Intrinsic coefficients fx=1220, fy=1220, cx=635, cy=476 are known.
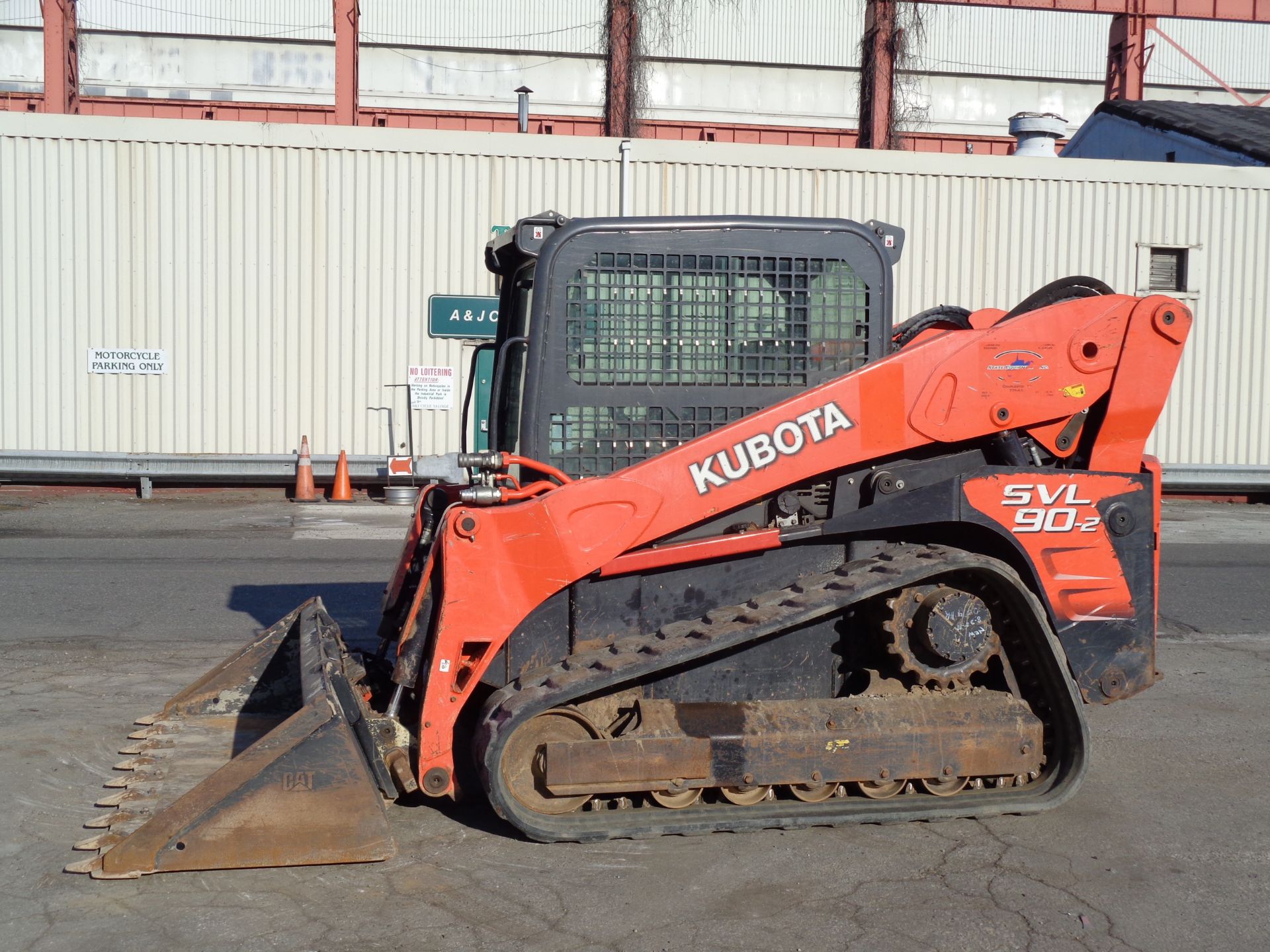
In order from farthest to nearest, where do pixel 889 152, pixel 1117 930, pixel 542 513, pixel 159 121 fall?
pixel 889 152 < pixel 159 121 < pixel 542 513 < pixel 1117 930

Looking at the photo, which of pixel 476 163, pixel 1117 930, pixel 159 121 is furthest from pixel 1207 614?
pixel 159 121

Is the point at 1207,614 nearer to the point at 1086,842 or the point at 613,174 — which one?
the point at 1086,842

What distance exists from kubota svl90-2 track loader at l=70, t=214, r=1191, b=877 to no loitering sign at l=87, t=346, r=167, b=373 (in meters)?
11.7

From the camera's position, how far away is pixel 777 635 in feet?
15.5

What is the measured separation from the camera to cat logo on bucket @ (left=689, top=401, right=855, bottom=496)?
181 inches

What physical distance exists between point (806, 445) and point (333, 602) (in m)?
5.12

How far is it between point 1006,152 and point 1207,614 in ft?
90.5

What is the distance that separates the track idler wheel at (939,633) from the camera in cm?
456

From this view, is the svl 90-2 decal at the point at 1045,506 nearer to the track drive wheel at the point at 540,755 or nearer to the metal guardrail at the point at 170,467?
the track drive wheel at the point at 540,755

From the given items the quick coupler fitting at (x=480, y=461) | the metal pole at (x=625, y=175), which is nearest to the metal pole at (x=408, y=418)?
the metal pole at (x=625, y=175)

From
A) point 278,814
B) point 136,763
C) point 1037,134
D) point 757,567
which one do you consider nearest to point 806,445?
point 757,567

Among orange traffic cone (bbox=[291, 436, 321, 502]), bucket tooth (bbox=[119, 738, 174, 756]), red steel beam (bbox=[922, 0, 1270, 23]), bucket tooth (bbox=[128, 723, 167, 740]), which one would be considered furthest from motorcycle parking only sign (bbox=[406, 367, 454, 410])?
red steel beam (bbox=[922, 0, 1270, 23])

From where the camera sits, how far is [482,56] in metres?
34.0

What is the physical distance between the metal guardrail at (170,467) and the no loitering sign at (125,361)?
112cm
